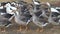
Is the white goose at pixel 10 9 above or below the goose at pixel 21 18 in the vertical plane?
above

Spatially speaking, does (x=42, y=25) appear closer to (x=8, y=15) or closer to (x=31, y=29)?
(x=31, y=29)

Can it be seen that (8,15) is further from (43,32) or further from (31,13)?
(43,32)

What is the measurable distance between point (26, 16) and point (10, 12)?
4.7 inches

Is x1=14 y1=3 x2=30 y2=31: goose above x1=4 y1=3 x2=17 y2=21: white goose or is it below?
below

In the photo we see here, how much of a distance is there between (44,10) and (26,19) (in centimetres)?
15

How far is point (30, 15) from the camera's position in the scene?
1314 millimetres

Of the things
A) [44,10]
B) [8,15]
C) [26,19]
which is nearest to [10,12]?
[8,15]

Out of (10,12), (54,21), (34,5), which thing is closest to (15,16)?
(10,12)

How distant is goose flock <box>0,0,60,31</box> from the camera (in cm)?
129

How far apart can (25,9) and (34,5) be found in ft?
0.24

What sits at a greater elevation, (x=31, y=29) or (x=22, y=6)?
(x=22, y=6)

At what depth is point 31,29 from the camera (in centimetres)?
129

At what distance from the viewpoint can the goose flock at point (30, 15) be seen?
129 cm

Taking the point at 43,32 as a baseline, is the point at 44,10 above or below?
above
